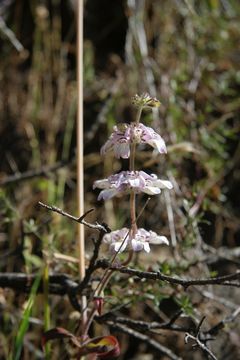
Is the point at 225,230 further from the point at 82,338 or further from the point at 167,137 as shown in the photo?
the point at 82,338

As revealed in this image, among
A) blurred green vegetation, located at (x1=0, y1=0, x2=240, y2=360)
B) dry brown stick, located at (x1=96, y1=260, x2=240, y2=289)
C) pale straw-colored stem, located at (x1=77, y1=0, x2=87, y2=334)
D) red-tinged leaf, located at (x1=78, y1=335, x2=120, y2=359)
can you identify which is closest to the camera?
dry brown stick, located at (x1=96, y1=260, x2=240, y2=289)

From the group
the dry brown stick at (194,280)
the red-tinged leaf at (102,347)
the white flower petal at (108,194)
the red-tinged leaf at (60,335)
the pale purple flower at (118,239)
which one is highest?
the white flower petal at (108,194)

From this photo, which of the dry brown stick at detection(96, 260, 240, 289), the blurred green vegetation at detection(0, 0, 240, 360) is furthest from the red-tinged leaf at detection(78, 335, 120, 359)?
the blurred green vegetation at detection(0, 0, 240, 360)

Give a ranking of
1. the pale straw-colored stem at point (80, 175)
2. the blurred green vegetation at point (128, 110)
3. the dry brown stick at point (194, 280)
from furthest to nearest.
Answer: the blurred green vegetation at point (128, 110) < the pale straw-colored stem at point (80, 175) < the dry brown stick at point (194, 280)

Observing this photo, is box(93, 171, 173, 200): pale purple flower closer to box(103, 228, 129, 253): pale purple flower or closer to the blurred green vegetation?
box(103, 228, 129, 253): pale purple flower

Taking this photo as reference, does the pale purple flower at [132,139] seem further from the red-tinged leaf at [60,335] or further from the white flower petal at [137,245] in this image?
the red-tinged leaf at [60,335]

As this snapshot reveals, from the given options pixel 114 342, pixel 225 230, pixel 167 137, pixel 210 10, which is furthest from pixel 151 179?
pixel 210 10

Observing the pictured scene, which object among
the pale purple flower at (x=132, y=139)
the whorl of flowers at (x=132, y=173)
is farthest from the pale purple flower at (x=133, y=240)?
the pale purple flower at (x=132, y=139)
